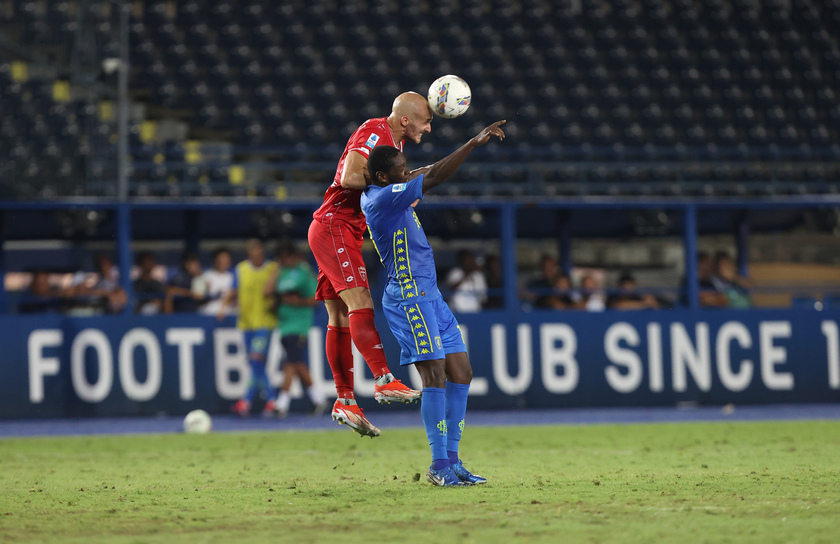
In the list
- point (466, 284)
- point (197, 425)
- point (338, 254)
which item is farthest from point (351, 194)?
point (466, 284)

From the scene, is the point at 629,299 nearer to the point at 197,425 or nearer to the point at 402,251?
the point at 197,425

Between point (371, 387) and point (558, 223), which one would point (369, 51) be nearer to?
point (558, 223)

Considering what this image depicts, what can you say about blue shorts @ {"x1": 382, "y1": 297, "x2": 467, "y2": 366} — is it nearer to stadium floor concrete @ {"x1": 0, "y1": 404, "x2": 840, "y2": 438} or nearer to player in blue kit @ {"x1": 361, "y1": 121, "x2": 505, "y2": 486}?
player in blue kit @ {"x1": 361, "y1": 121, "x2": 505, "y2": 486}

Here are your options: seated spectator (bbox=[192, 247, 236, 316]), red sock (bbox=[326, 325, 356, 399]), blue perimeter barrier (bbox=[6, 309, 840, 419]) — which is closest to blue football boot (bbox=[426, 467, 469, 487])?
red sock (bbox=[326, 325, 356, 399])

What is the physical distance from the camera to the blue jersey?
6.31m

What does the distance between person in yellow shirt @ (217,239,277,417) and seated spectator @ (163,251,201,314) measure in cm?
118

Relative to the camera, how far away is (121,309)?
14109mm

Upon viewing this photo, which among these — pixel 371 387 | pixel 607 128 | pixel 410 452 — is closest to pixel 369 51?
pixel 607 128

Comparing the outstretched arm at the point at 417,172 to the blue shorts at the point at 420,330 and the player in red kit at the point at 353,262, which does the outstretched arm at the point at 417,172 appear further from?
the blue shorts at the point at 420,330

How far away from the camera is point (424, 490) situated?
248 inches

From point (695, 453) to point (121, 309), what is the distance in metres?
8.40

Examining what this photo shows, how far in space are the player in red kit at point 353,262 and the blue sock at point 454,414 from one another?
0.70 ft

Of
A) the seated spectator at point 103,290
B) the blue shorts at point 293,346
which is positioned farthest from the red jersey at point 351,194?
the seated spectator at point 103,290

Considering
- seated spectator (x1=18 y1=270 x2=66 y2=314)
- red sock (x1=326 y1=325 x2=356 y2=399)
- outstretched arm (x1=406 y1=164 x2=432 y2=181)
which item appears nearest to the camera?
outstretched arm (x1=406 y1=164 x2=432 y2=181)
